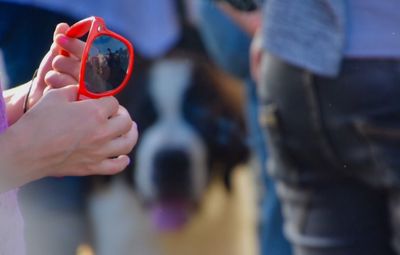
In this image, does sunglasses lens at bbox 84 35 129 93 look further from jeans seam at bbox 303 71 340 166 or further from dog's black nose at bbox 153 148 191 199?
dog's black nose at bbox 153 148 191 199

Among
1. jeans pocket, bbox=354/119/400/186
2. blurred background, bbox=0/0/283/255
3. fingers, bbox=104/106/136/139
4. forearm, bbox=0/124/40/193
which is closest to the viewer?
forearm, bbox=0/124/40/193

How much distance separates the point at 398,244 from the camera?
7.47 feet

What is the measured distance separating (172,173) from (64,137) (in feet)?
8.55

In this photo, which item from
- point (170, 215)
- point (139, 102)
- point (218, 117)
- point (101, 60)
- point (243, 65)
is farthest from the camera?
point (170, 215)

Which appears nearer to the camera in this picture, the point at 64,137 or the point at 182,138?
the point at 64,137

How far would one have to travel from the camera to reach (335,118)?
2.25 metres

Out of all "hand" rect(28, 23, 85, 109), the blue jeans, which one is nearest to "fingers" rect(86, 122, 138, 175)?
"hand" rect(28, 23, 85, 109)

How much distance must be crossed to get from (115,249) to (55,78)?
2390 millimetres

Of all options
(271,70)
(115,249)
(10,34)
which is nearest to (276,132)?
(271,70)

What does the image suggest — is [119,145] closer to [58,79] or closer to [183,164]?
[58,79]

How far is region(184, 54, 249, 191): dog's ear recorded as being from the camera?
402cm

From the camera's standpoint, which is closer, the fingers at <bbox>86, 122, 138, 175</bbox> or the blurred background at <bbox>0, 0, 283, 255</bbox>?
the fingers at <bbox>86, 122, 138, 175</bbox>

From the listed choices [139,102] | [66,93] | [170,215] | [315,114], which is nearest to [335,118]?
[315,114]

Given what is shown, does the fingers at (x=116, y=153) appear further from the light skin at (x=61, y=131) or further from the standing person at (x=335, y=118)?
the standing person at (x=335, y=118)
